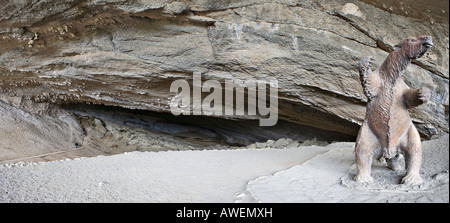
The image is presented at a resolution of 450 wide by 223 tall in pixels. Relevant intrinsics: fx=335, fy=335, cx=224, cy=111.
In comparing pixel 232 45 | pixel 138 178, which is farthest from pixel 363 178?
pixel 232 45

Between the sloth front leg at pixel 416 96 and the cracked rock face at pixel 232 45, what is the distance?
1.64m

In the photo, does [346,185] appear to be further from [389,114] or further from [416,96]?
[416,96]

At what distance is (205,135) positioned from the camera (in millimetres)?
6926

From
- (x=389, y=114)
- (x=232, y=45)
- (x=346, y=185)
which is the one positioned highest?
(x=232, y=45)

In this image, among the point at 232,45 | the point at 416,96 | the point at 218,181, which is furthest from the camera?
the point at 232,45

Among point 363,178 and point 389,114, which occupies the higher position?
point 389,114

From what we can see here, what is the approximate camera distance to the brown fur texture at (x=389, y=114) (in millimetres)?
2059

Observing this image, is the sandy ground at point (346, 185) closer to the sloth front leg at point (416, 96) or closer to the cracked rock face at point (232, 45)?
the sloth front leg at point (416, 96)

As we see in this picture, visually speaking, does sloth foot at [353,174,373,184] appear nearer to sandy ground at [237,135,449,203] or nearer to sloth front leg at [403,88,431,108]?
sandy ground at [237,135,449,203]

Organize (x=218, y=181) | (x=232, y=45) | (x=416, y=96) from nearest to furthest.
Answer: (x=416, y=96) < (x=218, y=181) < (x=232, y=45)

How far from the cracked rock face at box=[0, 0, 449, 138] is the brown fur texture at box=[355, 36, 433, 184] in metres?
1.62

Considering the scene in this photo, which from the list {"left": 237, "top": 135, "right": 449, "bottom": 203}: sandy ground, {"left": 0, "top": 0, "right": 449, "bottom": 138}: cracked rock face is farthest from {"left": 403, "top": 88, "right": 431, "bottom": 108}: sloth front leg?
{"left": 0, "top": 0, "right": 449, "bottom": 138}: cracked rock face

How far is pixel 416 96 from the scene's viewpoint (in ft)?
6.57

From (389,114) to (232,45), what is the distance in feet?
7.24
